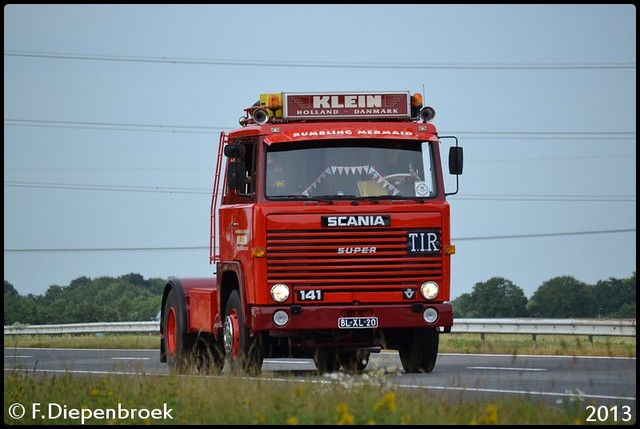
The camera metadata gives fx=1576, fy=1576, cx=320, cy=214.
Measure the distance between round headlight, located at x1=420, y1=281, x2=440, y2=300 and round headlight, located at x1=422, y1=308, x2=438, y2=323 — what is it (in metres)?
0.15

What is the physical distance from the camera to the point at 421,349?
2016cm

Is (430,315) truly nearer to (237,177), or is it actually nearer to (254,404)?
(237,177)

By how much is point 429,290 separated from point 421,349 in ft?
4.00

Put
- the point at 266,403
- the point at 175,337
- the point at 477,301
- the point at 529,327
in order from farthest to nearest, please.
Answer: the point at 477,301 < the point at 529,327 < the point at 175,337 < the point at 266,403

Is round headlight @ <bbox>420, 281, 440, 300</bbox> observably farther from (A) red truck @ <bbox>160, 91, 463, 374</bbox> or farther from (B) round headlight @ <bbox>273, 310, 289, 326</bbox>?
(B) round headlight @ <bbox>273, 310, 289, 326</bbox>

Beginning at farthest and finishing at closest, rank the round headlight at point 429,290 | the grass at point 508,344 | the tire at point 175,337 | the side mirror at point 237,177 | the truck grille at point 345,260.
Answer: the grass at point 508,344 → the tire at point 175,337 → the side mirror at point 237,177 → the round headlight at point 429,290 → the truck grille at point 345,260

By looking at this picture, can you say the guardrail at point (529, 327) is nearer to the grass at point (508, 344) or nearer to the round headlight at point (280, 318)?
the grass at point (508, 344)

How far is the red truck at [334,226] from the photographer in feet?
62.0

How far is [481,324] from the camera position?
3575 centimetres

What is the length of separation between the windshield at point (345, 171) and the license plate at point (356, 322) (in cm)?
148

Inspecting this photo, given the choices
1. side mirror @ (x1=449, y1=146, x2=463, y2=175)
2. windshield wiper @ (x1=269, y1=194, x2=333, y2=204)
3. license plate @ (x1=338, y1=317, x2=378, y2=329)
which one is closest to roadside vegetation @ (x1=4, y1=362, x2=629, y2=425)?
license plate @ (x1=338, y1=317, x2=378, y2=329)

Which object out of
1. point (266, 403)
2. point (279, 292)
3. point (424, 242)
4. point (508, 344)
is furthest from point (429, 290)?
point (508, 344)

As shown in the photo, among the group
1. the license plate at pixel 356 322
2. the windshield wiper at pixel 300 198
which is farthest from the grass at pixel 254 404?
the windshield wiper at pixel 300 198

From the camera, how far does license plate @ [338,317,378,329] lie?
19031mm
